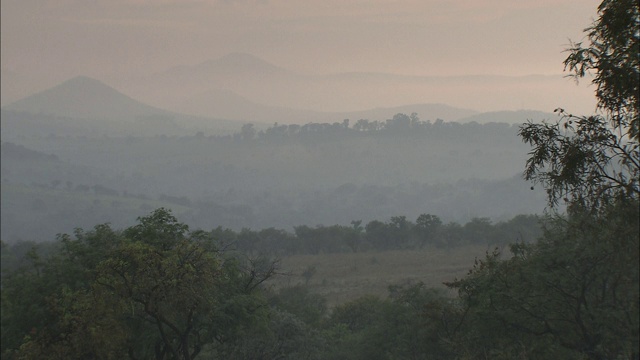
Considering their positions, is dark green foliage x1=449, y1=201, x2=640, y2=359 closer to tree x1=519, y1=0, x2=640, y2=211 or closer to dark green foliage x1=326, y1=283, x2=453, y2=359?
tree x1=519, y1=0, x2=640, y2=211

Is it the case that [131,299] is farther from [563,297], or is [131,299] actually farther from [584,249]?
[584,249]

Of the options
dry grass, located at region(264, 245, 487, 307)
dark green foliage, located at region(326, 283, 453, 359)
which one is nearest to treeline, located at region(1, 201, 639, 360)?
dark green foliage, located at region(326, 283, 453, 359)

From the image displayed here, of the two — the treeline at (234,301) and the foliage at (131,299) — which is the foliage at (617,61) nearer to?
the treeline at (234,301)

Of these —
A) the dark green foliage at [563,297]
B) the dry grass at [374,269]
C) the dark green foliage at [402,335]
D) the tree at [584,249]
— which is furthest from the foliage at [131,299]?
the dry grass at [374,269]

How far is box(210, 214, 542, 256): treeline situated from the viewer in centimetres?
10812

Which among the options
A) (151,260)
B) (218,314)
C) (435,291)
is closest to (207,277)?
(151,260)

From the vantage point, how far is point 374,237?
115438 millimetres

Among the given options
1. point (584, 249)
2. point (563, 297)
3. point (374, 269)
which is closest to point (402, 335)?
point (563, 297)

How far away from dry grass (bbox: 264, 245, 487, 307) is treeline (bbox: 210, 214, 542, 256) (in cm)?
351

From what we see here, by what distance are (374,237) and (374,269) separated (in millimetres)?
21746

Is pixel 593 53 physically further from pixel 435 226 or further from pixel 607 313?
pixel 435 226

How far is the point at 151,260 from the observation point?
62.8 feet

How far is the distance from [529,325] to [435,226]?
92297mm

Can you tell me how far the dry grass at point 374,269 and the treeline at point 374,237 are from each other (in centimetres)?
351
